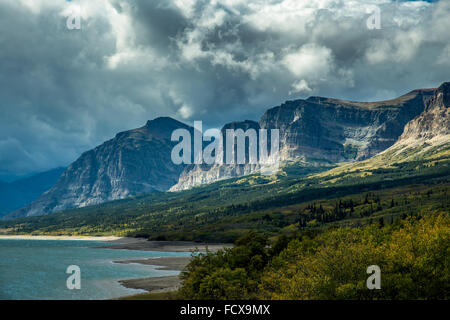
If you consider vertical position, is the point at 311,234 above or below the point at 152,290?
above

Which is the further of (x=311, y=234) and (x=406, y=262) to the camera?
(x=311, y=234)

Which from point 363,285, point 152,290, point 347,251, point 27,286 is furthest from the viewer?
point 27,286

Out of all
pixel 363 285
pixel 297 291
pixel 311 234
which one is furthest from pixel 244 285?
pixel 311 234

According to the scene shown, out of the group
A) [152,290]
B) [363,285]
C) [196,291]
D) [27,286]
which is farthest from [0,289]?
[363,285]

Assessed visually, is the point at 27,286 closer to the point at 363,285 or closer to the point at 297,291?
the point at 297,291

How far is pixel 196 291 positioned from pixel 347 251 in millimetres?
32264

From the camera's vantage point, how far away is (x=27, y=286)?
442ft
